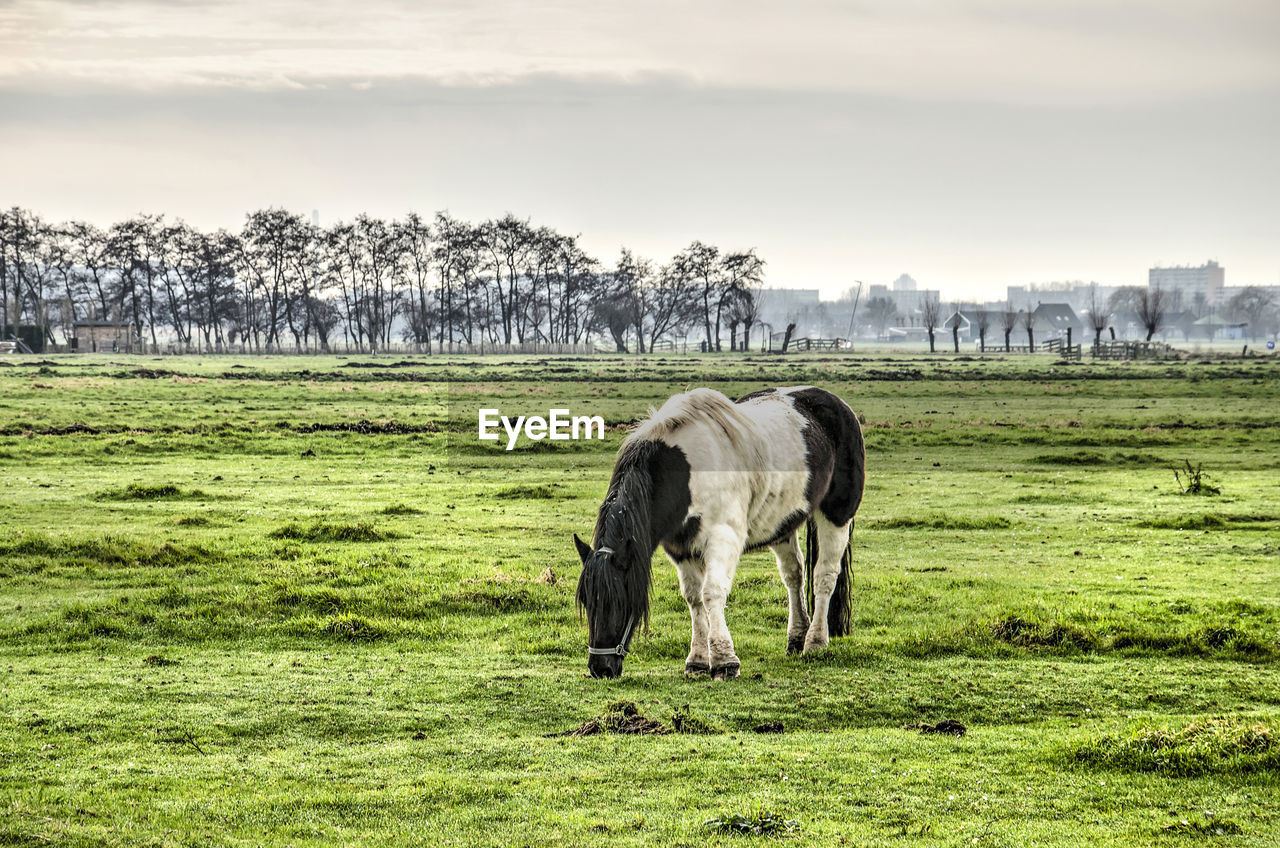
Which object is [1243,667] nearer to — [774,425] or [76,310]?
[774,425]

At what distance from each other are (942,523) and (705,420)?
11.9m

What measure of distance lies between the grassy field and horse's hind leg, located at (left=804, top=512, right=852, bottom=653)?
396mm

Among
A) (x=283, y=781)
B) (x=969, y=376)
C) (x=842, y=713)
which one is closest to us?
(x=283, y=781)

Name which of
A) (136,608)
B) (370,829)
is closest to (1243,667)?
(370,829)

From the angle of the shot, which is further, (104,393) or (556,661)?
(104,393)

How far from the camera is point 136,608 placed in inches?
531

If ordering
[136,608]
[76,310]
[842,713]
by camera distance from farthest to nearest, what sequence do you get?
[76,310]
[136,608]
[842,713]

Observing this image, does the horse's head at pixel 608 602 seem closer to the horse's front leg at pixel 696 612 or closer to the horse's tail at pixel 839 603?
the horse's front leg at pixel 696 612

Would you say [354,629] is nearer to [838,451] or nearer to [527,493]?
[838,451]

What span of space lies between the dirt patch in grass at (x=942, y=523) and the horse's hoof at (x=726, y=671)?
10957 mm

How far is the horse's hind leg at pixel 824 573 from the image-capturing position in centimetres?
1147

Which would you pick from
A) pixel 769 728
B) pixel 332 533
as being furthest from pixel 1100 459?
pixel 769 728

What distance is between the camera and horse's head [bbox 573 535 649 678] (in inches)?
364

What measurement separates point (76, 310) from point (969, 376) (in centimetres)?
11349
